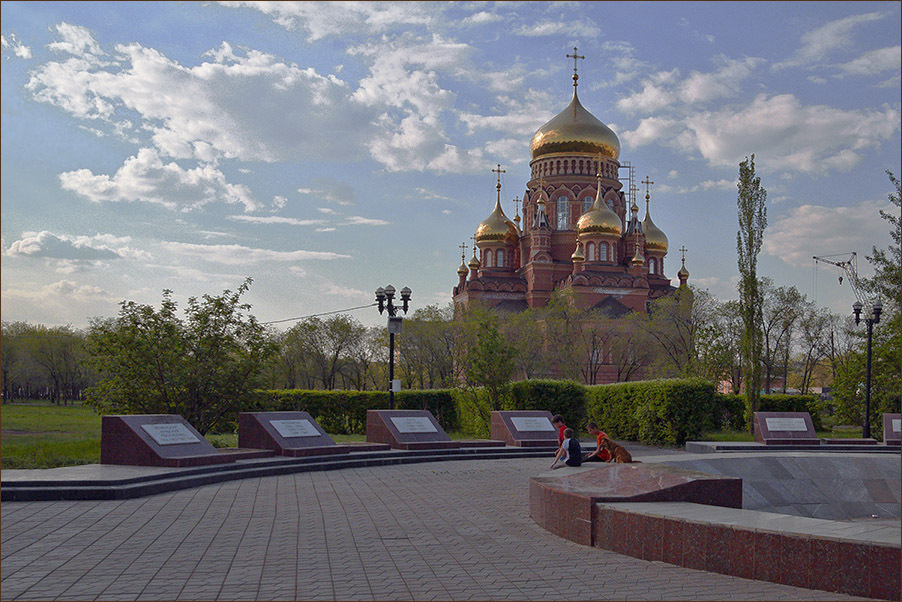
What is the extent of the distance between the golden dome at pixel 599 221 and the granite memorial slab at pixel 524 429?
125 feet

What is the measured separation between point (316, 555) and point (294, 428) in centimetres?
924

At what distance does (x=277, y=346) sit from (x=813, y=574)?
15.0 meters

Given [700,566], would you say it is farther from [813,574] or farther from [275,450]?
[275,450]

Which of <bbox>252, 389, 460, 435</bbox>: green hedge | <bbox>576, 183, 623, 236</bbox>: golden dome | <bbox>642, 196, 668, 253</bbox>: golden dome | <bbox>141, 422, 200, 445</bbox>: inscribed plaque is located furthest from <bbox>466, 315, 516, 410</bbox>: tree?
<bbox>642, 196, 668, 253</bbox>: golden dome

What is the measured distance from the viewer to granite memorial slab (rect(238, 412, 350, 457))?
53.0ft

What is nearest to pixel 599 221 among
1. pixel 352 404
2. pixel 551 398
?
pixel 352 404

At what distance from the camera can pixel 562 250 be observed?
201ft

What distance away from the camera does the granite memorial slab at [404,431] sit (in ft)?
61.0

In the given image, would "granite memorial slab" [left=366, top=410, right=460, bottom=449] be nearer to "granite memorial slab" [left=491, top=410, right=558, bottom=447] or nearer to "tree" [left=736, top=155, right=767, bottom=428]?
"granite memorial slab" [left=491, top=410, right=558, bottom=447]

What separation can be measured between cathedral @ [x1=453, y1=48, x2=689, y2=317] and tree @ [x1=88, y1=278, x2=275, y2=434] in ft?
125

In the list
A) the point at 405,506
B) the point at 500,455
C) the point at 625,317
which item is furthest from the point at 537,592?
the point at 625,317

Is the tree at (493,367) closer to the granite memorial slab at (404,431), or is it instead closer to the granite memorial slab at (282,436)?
the granite memorial slab at (404,431)

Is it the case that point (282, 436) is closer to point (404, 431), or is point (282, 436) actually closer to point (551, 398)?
point (404, 431)

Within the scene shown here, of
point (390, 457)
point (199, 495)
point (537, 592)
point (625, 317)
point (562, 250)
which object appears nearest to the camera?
point (537, 592)
